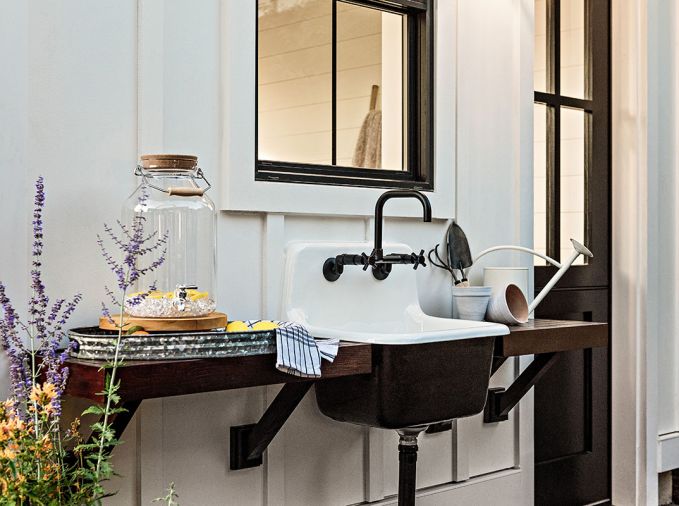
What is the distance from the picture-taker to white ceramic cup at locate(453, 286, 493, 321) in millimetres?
2672

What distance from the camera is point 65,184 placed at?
2.00m

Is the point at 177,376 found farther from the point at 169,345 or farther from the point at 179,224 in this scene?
the point at 179,224

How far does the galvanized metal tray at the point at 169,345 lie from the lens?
1.78m

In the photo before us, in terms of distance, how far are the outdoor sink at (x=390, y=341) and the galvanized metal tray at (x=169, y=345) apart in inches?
13.2

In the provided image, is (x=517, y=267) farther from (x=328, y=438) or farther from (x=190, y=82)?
(x=190, y=82)

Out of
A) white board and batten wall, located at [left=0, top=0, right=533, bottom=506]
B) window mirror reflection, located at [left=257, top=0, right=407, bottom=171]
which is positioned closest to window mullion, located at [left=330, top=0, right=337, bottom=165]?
window mirror reflection, located at [left=257, top=0, right=407, bottom=171]

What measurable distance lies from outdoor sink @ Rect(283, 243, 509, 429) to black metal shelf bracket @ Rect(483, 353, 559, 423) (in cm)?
47

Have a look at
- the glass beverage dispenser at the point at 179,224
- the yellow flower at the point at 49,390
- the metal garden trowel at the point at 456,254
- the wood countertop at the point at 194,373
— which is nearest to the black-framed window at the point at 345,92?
the metal garden trowel at the point at 456,254

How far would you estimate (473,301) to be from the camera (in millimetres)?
2676

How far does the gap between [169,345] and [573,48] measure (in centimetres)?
219

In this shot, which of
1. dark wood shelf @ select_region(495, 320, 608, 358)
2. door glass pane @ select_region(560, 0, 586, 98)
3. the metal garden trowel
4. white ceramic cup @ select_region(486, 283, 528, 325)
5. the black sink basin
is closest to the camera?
the black sink basin

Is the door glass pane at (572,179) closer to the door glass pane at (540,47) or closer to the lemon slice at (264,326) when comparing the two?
the door glass pane at (540,47)

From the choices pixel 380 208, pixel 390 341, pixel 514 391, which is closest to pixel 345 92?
pixel 380 208

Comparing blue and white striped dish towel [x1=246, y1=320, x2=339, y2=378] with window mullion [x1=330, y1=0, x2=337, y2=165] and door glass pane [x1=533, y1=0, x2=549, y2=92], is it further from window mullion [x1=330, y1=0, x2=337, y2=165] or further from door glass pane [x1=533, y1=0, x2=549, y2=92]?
door glass pane [x1=533, y1=0, x2=549, y2=92]
